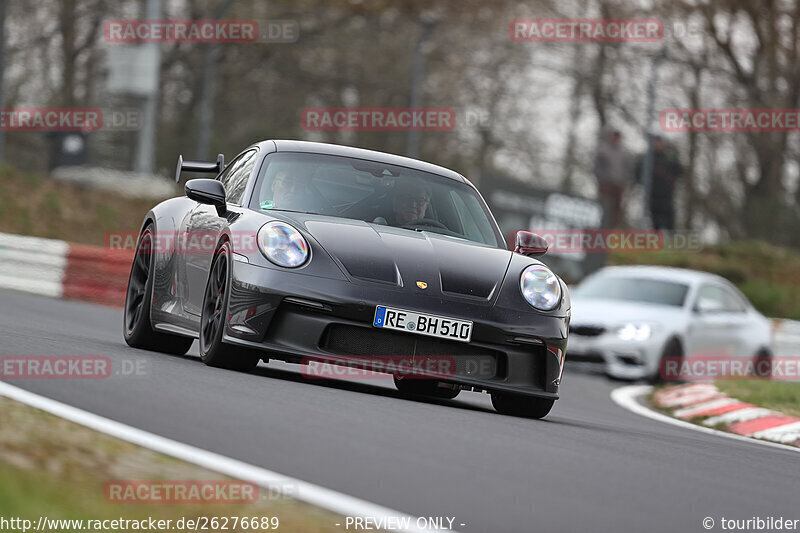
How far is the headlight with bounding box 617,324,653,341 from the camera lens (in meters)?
16.4

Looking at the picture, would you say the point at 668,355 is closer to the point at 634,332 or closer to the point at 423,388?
the point at 634,332

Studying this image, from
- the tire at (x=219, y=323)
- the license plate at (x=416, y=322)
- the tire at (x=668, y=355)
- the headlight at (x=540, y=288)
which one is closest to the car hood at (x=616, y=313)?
the tire at (x=668, y=355)

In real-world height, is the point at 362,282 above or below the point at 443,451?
above

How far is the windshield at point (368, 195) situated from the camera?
8531mm

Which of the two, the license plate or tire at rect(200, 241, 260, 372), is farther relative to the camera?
tire at rect(200, 241, 260, 372)

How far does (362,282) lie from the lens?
7602 mm

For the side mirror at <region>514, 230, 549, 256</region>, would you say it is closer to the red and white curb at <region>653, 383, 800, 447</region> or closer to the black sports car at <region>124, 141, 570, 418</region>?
the black sports car at <region>124, 141, 570, 418</region>

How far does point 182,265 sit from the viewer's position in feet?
29.3

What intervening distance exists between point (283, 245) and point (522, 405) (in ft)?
5.35
